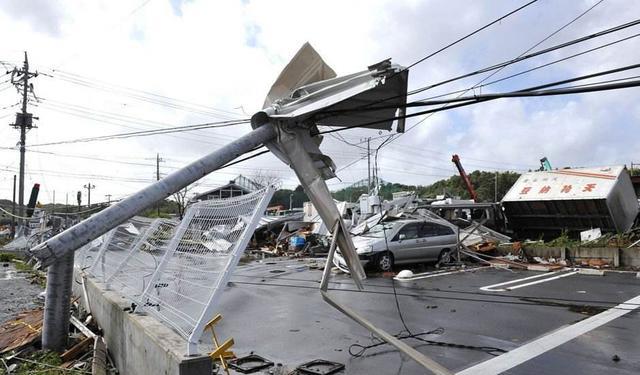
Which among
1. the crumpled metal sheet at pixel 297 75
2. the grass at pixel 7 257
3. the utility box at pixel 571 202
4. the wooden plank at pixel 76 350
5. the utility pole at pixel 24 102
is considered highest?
the utility pole at pixel 24 102

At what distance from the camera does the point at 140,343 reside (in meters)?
5.38

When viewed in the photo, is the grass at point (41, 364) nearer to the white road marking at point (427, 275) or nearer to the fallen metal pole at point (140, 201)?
the fallen metal pole at point (140, 201)

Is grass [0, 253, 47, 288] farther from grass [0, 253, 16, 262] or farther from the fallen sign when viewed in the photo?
the fallen sign

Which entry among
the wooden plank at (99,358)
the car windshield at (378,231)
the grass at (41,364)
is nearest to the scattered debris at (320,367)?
the wooden plank at (99,358)

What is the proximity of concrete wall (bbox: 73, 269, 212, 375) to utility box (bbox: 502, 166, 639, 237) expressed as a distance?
53.0 ft

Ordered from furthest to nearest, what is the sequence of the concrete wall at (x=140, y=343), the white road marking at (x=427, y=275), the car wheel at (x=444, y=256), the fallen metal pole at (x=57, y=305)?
the car wheel at (x=444, y=256) → the white road marking at (x=427, y=275) → the fallen metal pole at (x=57, y=305) → the concrete wall at (x=140, y=343)

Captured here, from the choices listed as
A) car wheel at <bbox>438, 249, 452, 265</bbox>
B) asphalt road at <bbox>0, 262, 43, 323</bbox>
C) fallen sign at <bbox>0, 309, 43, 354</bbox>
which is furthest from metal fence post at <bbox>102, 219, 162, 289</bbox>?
car wheel at <bbox>438, 249, 452, 265</bbox>

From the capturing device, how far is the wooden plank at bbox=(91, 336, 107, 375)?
6020mm

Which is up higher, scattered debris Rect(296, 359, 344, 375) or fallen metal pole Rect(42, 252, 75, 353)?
fallen metal pole Rect(42, 252, 75, 353)

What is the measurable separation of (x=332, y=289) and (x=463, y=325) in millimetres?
4839

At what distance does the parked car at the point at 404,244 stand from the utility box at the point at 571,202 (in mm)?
4306

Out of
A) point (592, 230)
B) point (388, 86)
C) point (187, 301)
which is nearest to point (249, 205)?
point (187, 301)

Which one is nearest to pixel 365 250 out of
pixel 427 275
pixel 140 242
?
pixel 427 275

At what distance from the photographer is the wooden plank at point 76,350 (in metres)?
6.73
